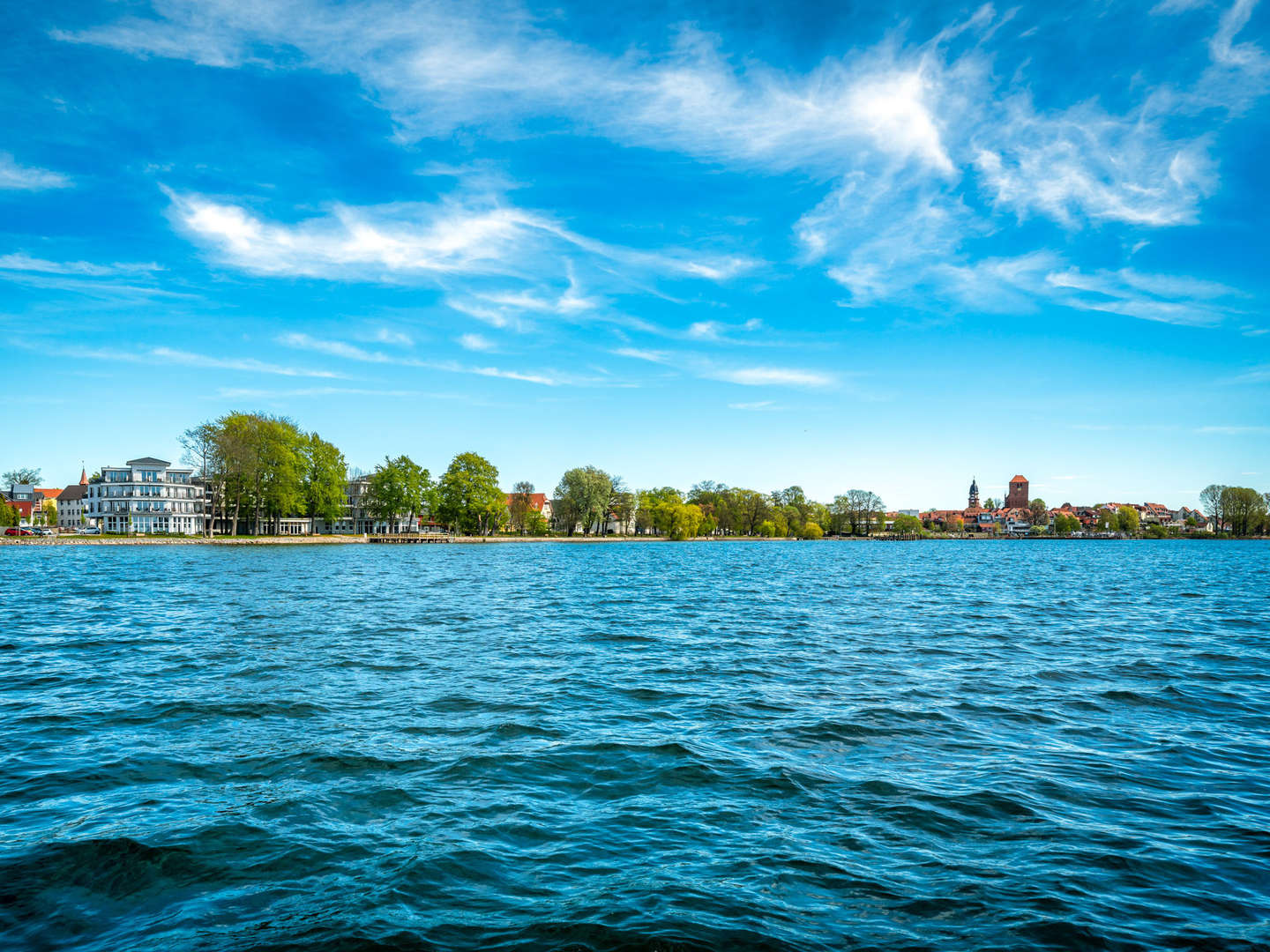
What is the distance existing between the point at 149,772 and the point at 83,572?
5275 centimetres

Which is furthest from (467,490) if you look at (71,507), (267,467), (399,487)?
(71,507)

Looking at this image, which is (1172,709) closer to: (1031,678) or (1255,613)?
(1031,678)

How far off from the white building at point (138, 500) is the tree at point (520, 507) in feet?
230

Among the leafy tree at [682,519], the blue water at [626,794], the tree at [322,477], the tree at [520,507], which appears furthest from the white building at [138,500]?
the blue water at [626,794]

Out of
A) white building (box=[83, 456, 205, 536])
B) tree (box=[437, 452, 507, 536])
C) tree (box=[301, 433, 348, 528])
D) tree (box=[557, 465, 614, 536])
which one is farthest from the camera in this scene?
tree (box=[557, 465, 614, 536])

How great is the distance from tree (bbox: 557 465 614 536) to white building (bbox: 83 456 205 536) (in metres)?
71.9

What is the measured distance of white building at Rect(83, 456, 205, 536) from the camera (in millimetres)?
129125

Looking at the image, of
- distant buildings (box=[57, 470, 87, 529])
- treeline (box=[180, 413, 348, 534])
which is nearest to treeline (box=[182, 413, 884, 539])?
treeline (box=[180, 413, 348, 534])

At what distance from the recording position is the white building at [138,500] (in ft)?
424

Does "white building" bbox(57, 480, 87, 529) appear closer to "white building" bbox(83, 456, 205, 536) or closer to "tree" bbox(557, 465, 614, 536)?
"white building" bbox(83, 456, 205, 536)

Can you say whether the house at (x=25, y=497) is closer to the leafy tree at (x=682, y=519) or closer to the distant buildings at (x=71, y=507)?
the distant buildings at (x=71, y=507)

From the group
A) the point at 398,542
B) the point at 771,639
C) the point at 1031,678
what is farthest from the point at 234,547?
the point at 1031,678

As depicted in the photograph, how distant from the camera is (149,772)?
10461mm

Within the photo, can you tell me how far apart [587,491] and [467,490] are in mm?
26940
